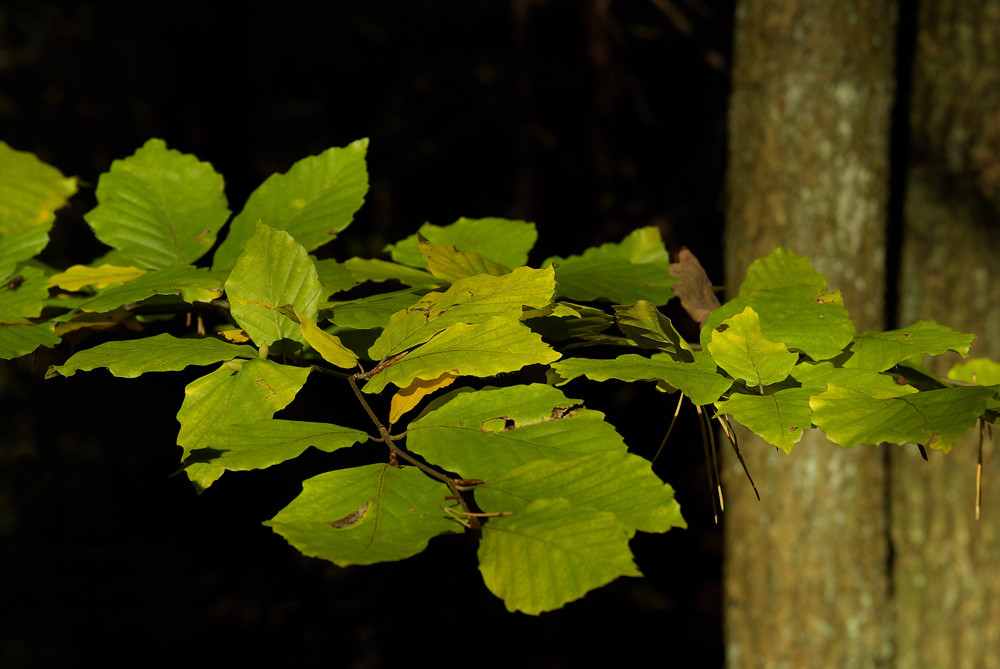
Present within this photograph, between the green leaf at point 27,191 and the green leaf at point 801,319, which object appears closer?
the green leaf at point 801,319

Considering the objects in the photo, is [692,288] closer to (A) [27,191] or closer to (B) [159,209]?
(B) [159,209]

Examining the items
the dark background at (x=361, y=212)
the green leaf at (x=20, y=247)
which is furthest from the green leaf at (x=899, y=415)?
the dark background at (x=361, y=212)

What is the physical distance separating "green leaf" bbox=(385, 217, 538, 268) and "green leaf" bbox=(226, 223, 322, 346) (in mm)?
Answer: 218

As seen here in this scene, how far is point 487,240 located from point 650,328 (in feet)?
1.03

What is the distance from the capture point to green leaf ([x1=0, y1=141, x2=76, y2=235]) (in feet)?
2.89

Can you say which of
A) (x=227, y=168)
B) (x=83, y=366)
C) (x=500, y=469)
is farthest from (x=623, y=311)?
(x=227, y=168)

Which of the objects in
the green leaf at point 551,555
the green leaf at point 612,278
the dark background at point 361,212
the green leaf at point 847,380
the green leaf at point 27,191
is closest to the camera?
the green leaf at point 551,555

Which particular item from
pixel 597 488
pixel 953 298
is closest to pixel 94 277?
pixel 597 488

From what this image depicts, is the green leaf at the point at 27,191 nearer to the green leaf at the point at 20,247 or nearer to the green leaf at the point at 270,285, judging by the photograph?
the green leaf at the point at 20,247

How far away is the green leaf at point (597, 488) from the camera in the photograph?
0.42m

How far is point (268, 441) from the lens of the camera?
0.47 metres

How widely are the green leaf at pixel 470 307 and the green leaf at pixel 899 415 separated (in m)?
0.18

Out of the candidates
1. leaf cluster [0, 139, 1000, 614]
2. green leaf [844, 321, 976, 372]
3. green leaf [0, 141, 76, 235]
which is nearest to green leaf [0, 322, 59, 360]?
leaf cluster [0, 139, 1000, 614]

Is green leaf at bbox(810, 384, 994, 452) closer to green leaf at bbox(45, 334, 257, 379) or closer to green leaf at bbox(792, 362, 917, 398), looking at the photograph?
green leaf at bbox(792, 362, 917, 398)
